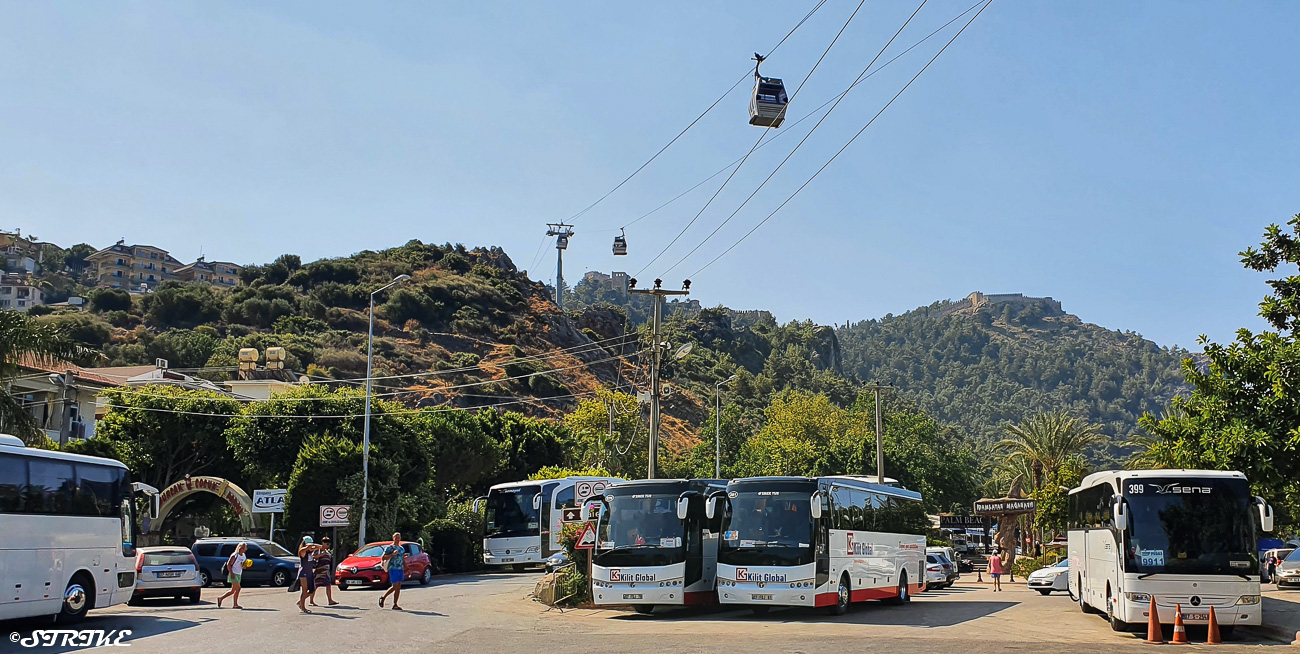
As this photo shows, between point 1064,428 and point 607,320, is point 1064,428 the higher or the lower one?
the lower one

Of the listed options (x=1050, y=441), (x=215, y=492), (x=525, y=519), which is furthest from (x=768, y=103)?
(x=1050, y=441)

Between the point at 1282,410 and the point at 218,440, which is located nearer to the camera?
the point at 1282,410

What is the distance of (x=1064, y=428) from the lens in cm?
5119

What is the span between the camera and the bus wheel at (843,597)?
71.2 ft

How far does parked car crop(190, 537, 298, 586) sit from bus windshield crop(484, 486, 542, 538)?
965 cm

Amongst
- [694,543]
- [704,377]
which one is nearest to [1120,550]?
[694,543]

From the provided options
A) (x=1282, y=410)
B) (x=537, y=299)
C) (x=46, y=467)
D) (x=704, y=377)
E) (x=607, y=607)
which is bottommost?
(x=607, y=607)

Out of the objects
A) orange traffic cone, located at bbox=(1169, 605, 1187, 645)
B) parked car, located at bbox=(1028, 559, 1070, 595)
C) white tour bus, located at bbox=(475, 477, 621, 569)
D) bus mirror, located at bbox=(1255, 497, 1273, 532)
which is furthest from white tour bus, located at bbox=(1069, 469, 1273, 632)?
white tour bus, located at bbox=(475, 477, 621, 569)

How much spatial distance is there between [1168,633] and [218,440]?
40683 mm

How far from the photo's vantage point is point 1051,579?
32656 mm

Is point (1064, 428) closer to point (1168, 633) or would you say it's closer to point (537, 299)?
point (1168, 633)

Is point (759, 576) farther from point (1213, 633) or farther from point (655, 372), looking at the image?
point (655, 372)

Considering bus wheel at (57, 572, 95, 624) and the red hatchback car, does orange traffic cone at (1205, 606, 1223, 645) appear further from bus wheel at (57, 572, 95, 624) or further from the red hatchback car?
the red hatchback car

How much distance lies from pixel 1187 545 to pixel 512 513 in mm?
29251
